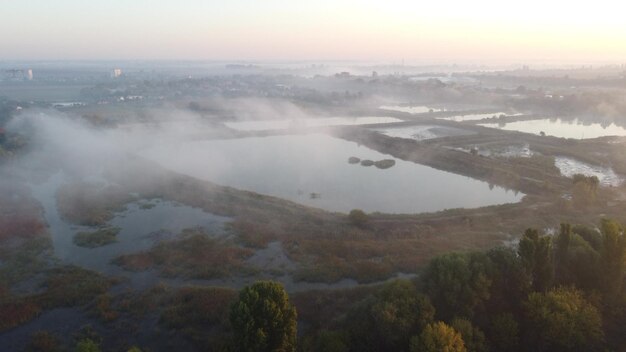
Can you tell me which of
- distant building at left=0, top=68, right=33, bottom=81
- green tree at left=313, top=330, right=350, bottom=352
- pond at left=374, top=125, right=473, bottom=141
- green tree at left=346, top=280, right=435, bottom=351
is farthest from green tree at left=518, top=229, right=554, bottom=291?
distant building at left=0, top=68, right=33, bottom=81

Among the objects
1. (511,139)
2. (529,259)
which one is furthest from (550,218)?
(511,139)

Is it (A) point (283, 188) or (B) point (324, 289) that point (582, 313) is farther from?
(A) point (283, 188)

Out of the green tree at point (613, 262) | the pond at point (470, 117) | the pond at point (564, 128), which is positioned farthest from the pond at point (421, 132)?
the green tree at point (613, 262)

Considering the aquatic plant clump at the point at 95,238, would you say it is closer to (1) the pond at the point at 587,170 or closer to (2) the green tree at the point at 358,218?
(2) the green tree at the point at 358,218

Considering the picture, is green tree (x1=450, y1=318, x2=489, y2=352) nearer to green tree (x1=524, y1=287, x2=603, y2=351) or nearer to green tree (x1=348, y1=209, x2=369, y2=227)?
green tree (x1=524, y1=287, x2=603, y2=351)

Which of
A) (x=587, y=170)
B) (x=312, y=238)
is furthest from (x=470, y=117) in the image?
(x=312, y=238)

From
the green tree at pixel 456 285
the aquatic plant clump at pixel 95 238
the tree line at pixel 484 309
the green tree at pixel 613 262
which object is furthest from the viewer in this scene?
the aquatic plant clump at pixel 95 238
